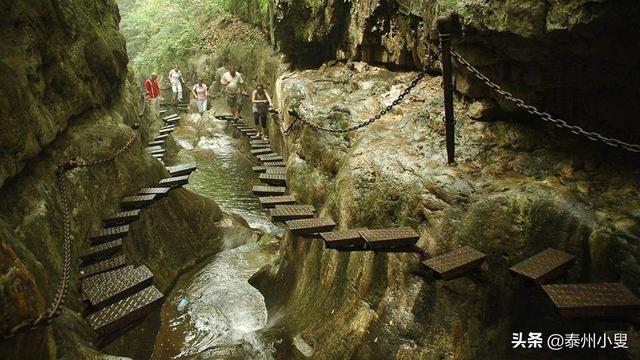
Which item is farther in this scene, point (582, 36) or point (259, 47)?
point (259, 47)

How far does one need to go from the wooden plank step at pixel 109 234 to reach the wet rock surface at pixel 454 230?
113 inches

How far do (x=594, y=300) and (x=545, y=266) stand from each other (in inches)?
20.1

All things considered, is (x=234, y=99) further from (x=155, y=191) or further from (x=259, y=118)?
(x=155, y=191)

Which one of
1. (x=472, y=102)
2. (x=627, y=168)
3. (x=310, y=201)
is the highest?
(x=472, y=102)

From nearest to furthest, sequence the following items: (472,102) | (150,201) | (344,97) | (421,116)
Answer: (472,102) → (421,116) → (150,201) → (344,97)

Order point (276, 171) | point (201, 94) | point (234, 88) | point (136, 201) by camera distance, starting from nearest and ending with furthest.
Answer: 1. point (136, 201)
2. point (276, 171)
3. point (234, 88)
4. point (201, 94)

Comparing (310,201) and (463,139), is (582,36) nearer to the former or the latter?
(463,139)

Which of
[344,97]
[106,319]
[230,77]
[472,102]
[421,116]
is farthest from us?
[230,77]

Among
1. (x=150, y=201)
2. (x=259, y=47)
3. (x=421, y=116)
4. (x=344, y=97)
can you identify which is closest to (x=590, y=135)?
(x=421, y=116)

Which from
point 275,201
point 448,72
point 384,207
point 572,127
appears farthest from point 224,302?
point 572,127

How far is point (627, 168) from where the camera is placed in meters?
4.10

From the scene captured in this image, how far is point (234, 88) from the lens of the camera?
17750mm

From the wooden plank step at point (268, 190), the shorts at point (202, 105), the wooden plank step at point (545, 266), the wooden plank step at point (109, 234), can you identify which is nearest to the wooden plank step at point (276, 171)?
the wooden plank step at point (268, 190)

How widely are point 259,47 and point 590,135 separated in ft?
58.0
